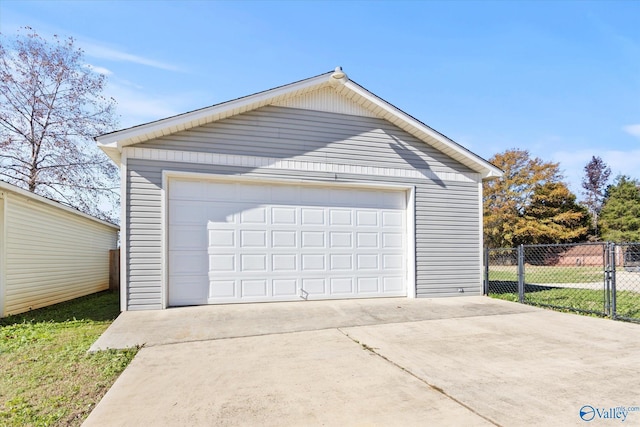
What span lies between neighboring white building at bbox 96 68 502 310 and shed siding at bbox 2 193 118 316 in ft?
8.28

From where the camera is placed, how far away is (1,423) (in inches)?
98.3

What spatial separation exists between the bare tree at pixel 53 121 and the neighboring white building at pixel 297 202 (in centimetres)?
1237

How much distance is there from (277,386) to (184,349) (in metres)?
1.68

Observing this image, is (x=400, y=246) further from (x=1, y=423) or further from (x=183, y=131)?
(x=1, y=423)

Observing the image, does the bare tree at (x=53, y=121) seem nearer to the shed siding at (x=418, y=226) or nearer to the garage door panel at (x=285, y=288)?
the shed siding at (x=418, y=226)

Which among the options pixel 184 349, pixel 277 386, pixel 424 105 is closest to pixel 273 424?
pixel 277 386

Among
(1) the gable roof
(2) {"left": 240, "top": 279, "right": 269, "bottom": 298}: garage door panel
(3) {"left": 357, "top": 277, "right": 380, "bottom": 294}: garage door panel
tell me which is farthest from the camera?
(3) {"left": 357, "top": 277, "right": 380, "bottom": 294}: garage door panel

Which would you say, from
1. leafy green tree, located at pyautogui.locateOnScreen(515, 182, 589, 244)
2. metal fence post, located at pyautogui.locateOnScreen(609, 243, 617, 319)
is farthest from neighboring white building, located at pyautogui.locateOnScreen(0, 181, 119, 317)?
leafy green tree, located at pyautogui.locateOnScreen(515, 182, 589, 244)

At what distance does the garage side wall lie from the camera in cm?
643

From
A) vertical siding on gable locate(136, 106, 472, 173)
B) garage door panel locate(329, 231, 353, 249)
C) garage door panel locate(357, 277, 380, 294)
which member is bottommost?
garage door panel locate(357, 277, 380, 294)

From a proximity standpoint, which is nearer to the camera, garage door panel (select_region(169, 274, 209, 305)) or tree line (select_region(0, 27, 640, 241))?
garage door panel (select_region(169, 274, 209, 305))

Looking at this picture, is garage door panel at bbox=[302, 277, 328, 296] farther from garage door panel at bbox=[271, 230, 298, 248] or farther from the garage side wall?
the garage side wall

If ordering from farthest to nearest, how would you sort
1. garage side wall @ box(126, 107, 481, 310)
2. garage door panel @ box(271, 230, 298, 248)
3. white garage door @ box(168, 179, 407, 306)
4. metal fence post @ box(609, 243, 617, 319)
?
garage door panel @ box(271, 230, 298, 248) < white garage door @ box(168, 179, 407, 306) < garage side wall @ box(126, 107, 481, 310) < metal fence post @ box(609, 243, 617, 319)

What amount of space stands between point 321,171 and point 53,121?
600 inches
